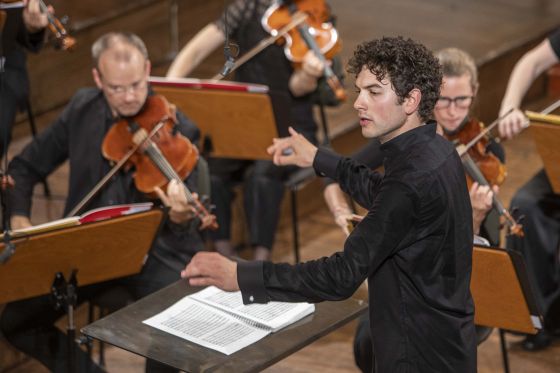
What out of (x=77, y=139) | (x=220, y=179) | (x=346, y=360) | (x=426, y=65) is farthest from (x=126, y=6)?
(x=426, y=65)

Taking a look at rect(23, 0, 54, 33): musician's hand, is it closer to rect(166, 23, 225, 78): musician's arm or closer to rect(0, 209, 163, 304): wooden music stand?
rect(166, 23, 225, 78): musician's arm

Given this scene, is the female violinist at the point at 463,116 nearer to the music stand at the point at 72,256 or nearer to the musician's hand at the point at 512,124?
the musician's hand at the point at 512,124

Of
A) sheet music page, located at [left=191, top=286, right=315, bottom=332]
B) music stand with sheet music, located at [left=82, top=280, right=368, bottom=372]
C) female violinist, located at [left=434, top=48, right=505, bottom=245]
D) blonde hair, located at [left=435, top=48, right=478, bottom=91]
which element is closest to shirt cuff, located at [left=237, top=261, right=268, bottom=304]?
music stand with sheet music, located at [left=82, top=280, right=368, bottom=372]

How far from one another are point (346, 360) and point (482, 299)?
0.99 metres

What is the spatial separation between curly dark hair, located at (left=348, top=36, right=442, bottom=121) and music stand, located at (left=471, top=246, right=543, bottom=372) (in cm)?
65

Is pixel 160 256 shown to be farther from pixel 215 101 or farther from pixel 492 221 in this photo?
pixel 492 221

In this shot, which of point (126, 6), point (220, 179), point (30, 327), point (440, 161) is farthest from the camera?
point (126, 6)

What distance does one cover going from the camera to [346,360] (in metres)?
3.89

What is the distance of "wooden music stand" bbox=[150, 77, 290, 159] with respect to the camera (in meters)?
3.92

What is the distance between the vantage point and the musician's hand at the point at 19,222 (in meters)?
3.55

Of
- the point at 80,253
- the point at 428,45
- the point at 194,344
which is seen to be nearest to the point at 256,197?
the point at 80,253

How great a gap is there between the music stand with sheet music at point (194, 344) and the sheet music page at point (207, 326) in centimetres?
2

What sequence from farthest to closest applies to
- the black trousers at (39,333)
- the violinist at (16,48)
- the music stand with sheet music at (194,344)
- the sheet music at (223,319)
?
1. the violinist at (16,48)
2. the black trousers at (39,333)
3. the sheet music at (223,319)
4. the music stand with sheet music at (194,344)

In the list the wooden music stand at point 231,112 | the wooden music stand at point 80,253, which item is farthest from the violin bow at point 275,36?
the wooden music stand at point 80,253
